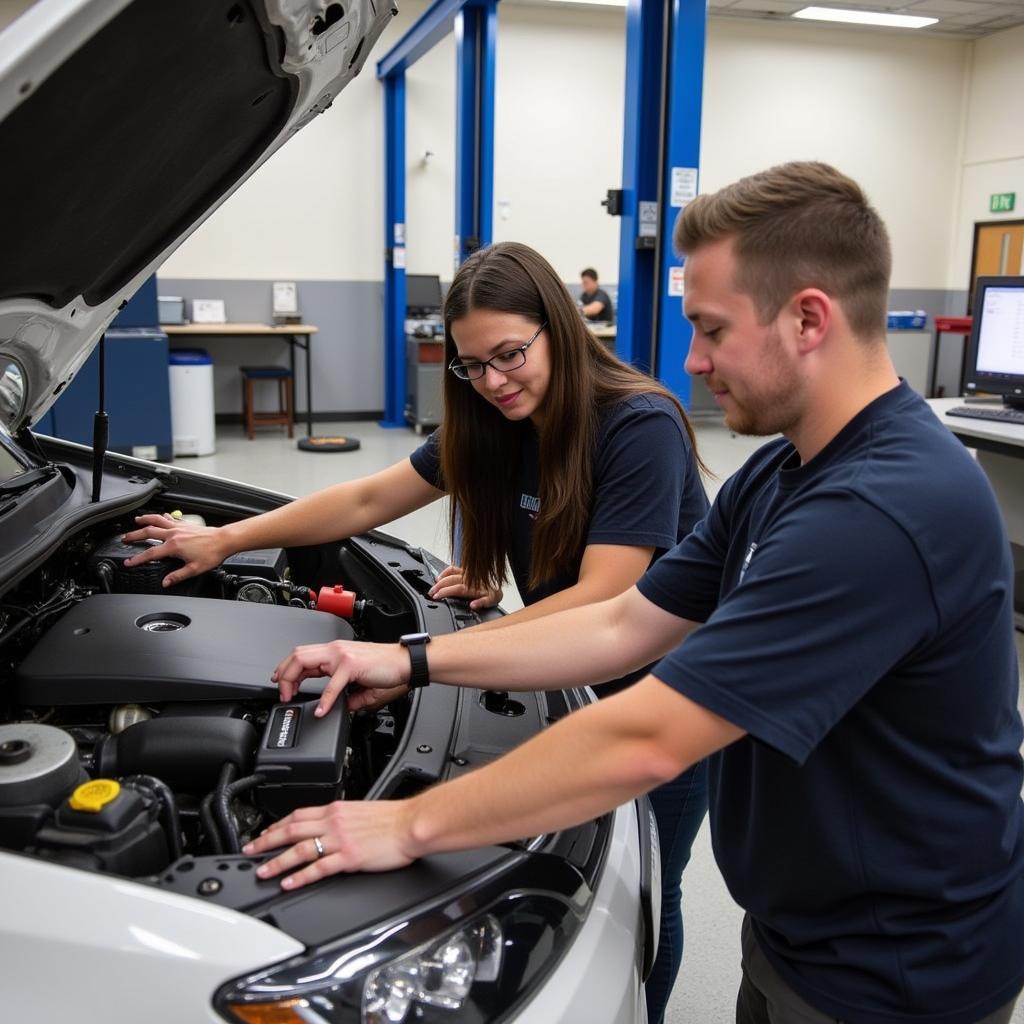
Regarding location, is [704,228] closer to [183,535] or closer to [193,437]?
[183,535]

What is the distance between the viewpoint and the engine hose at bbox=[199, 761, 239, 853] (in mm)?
1062

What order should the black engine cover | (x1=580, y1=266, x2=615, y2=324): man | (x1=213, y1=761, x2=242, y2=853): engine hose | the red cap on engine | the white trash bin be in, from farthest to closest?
(x1=580, y1=266, x2=615, y2=324): man < the white trash bin < the red cap on engine < the black engine cover < (x1=213, y1=761, x2=242, y2=853): engine hose

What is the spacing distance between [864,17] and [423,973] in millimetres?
9943

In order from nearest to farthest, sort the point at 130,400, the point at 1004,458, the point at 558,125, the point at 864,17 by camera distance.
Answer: the point at 1004,458 < the point at 130,400 < the point at 558,125 < the point at 864,17

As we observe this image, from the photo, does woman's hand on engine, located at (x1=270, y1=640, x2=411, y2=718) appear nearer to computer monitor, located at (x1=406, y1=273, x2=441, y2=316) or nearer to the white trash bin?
the white trash bin

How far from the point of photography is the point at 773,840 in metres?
0.97

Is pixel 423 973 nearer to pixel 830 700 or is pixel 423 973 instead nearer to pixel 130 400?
pixel 830 700

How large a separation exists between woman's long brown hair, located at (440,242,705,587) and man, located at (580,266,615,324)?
6786 mm

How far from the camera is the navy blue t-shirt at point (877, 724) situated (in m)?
0.82

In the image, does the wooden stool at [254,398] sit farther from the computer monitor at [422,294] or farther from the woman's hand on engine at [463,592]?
the woman's hand on engine at [463,592]

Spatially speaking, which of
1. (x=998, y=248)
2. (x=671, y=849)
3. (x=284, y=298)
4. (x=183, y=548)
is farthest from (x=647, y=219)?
(x=998, y=248)

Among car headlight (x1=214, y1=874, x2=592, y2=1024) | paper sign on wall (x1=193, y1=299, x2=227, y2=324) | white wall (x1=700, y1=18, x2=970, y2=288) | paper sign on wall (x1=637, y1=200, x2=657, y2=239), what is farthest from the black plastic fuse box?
white wall (x1=700, y1=18, x2=970, y2=288)

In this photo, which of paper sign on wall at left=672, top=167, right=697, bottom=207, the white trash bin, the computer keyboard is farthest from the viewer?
the white trash bin

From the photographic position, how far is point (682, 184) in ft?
12.0
